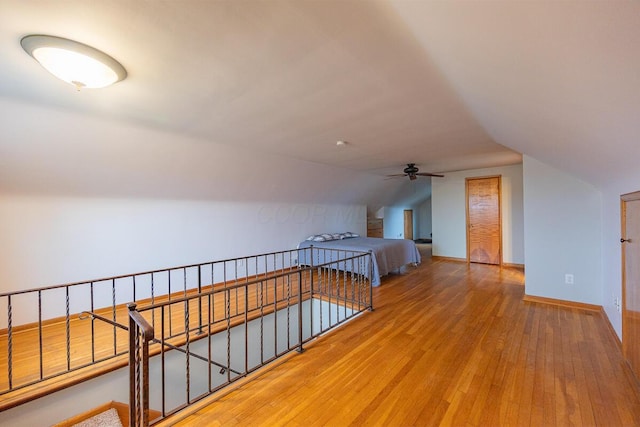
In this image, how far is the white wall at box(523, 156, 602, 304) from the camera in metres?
3.38

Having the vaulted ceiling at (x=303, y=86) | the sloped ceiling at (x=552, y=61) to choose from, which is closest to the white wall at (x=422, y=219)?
the vaulted ceiling at (x=303, y=86)

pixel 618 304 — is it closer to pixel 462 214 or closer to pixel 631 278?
pixel 631 278

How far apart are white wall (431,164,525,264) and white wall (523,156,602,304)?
2.32 m

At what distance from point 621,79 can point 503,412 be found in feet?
6.38

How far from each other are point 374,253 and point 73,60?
14.0ft

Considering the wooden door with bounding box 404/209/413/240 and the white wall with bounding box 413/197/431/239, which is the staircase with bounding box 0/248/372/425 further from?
the white wall with bounding box 413/197/431/239

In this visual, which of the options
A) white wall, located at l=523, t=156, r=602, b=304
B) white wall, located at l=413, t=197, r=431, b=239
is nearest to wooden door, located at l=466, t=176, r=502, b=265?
white wall, located at l=523, t=156, r=602, b=304

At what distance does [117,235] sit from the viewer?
12.3 ft

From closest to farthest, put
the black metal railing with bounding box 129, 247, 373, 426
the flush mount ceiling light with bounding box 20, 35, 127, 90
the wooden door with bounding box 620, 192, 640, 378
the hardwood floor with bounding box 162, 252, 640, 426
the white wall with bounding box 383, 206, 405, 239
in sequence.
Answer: the flush mount ceiling light with bounding box 20, 35, 127, 90 < the hardwood floor with bounding box 162, 252, 640, 426 < the wooden door with bounding box 620, 192, 640, 378 < the black metal railing with bounding box 129, 247, 373, 426 < the white wall with bounding box 383, 206, 405, 239

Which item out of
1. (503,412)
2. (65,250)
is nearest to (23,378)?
(65,250)

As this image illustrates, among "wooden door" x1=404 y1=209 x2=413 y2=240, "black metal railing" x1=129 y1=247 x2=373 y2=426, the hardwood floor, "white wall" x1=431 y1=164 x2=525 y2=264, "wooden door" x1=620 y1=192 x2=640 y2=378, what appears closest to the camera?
the hardwood floor

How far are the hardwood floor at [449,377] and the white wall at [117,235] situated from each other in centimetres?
285

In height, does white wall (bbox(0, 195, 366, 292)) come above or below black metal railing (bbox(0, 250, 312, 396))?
above

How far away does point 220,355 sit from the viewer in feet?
10.8
